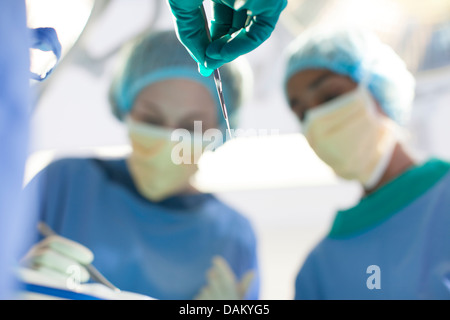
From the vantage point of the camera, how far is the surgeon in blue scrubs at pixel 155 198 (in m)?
1.25

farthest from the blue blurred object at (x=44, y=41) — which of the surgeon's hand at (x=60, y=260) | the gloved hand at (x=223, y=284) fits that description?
the gloved hand at (x=223, y=284)

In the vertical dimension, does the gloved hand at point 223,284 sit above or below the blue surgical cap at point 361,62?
below

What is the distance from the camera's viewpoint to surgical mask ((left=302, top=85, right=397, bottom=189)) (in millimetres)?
1217

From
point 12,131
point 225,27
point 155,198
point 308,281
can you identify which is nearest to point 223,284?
point 308,281

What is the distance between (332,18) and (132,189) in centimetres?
88

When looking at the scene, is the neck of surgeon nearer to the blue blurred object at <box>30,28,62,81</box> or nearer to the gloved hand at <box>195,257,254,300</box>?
the gloved hand at <box>195,257,254,300</box>

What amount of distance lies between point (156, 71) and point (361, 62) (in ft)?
1.77

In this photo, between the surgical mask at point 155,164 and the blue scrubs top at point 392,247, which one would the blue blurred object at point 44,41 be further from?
the blue scrubs top at point 392,247

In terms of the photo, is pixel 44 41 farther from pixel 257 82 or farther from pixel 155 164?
pixel 257 82

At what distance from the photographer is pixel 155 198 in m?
1.46

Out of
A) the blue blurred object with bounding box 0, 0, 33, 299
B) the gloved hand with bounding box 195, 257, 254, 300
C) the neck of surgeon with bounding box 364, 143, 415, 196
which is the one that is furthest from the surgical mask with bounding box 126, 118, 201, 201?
the blue blurred object with bounding box 0, 0, 33, 299

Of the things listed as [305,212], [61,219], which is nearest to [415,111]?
[305,212]

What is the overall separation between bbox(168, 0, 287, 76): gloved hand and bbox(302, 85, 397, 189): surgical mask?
1.74 ft
